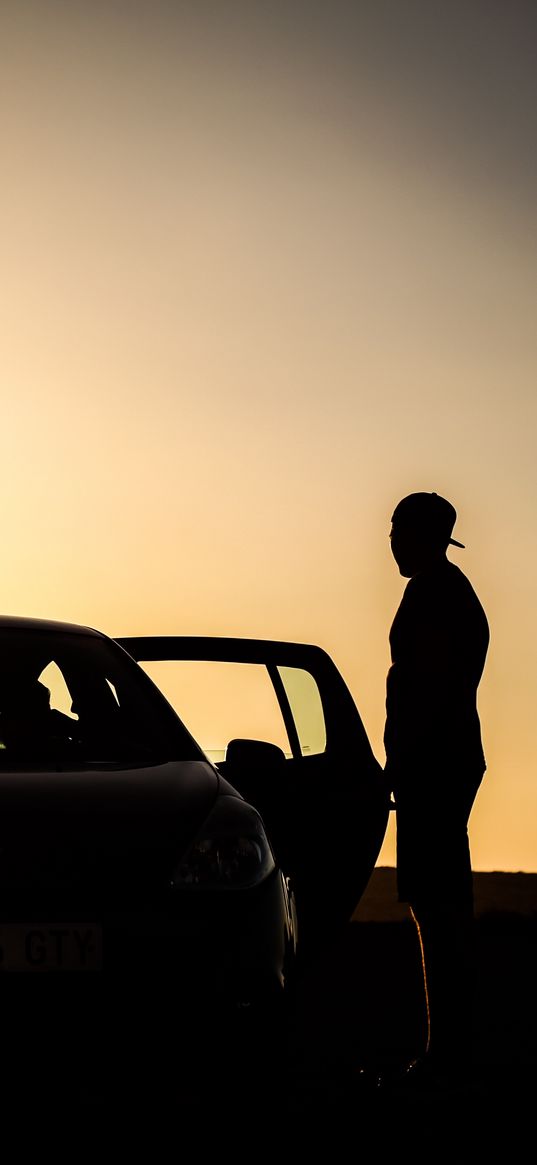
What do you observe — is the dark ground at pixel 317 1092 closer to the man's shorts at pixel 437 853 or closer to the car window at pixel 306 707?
the man's shorts at pixel 437 853

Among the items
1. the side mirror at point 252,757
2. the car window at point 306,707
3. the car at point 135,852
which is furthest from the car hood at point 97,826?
the car window at point 306,707

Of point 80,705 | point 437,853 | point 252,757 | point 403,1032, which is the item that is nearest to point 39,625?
point 80,705

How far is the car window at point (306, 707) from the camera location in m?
6.16

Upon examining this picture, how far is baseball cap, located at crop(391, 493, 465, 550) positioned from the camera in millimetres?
5676

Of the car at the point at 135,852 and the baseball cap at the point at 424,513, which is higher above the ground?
the baseball cap at the point at 424,513

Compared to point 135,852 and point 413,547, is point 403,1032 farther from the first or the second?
point 135,852

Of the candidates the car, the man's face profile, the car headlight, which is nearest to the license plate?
the car

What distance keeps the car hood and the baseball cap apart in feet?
5.48

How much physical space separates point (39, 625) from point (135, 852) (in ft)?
5.42

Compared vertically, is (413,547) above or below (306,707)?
above

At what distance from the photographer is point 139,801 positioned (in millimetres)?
4125

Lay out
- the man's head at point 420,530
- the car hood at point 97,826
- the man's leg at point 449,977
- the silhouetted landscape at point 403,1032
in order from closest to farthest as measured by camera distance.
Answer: the car hood at point 97,826
the silhouetted landscape at point 403,1032
the man's leg at point 449,977
the man's head at point 420,530

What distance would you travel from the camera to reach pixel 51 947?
11.7 ft

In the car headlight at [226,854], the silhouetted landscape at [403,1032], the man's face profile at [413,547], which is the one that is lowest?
the silhouetted landscape at [403,1032]
